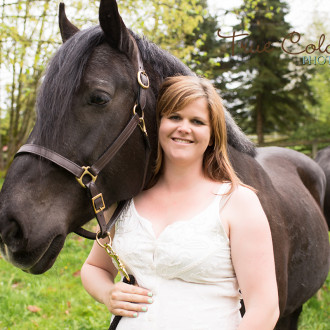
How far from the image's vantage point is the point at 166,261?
58.1 inches

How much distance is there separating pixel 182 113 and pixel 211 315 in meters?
0.86

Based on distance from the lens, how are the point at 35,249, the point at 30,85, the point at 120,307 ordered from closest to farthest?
the point at 35,249, the point at 120,307, the point at 30,85

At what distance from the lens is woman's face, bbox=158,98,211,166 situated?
1617 mm

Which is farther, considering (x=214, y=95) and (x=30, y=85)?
(x=30, y=85)

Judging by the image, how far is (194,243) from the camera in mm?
1467

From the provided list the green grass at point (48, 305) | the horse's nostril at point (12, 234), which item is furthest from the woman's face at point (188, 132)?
the green grass at point (48, 305)

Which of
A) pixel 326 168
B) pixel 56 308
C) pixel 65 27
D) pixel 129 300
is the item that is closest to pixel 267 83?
pixel 326 168

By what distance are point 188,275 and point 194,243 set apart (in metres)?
0.14

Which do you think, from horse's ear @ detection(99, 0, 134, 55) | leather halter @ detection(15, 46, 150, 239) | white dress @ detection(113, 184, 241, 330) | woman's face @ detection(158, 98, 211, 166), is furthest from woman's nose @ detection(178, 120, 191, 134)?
horse's ear @ detection(99, 0, 134, 55)

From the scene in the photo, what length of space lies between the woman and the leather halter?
10 centimetres

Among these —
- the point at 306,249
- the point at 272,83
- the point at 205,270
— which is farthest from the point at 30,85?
the point at 272,83

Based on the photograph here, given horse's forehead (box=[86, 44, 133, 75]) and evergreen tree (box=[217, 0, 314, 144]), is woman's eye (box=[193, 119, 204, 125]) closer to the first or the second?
horse's forehead (box=[86, 44, 133, 75])

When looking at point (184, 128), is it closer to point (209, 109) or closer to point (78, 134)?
point (209, 109)

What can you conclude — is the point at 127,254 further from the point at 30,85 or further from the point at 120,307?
the point at 30,85
